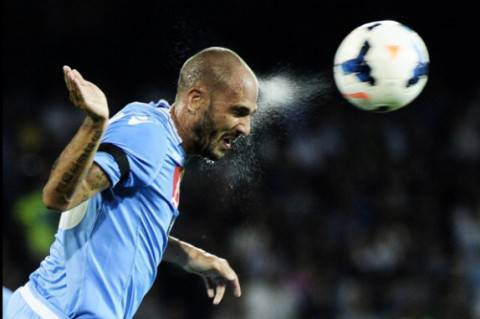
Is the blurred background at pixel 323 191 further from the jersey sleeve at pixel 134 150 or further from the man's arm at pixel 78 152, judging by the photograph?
the man's arm at pixel 78 152

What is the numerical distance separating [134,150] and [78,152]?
0.39m

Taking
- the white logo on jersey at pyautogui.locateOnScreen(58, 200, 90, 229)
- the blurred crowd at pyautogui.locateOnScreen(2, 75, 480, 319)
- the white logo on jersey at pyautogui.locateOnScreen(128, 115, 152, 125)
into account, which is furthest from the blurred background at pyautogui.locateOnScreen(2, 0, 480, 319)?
the white logo on jersey at pyautogui.locateOnScreen(58, 200, 90, 229)

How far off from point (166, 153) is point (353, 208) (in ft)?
20.4

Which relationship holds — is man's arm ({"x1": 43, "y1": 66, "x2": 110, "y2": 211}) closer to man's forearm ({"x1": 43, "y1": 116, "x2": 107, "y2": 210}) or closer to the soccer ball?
man's forearm ({"x1": 43, "y1": 116, "x2": 107, "y2": 210})

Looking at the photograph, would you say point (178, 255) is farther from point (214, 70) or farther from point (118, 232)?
point (214, 70)

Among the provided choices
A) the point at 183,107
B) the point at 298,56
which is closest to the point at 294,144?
the point at 298,56

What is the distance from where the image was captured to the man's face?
13.1 ft

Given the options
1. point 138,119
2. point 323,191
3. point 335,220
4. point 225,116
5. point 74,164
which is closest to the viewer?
point 74,164

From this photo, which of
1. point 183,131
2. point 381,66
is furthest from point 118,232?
point 381,66

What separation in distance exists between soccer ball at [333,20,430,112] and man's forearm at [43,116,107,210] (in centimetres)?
197

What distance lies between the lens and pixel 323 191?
10258 mm

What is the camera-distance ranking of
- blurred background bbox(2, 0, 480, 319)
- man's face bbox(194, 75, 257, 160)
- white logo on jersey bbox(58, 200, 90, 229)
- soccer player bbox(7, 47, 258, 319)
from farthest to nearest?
blurred background bbox(2, 0, 480, 319) → man's face bbox(194, 75, 257, 160) → white logo on jersey bbox(58, 200, 90, 229) → soccer player bbox(7, 47, 258, 319)

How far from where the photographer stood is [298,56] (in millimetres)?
6109

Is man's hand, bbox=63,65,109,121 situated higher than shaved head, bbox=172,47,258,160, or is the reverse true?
man's hand, bbox=63,65,109,121
